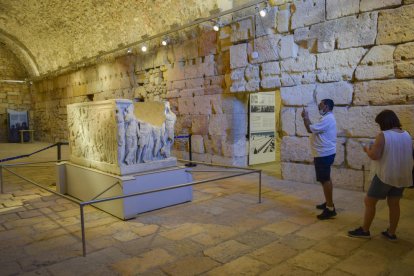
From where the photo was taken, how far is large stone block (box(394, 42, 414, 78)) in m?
4.41

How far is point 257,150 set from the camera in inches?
301

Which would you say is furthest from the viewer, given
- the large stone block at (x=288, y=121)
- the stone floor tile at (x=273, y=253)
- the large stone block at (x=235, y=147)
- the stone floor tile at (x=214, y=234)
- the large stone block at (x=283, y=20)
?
the large stone block at (x=235, y=147)

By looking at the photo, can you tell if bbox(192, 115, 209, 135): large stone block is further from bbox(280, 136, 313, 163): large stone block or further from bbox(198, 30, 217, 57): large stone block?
bbox(280, 136, 313, 163): large stone block

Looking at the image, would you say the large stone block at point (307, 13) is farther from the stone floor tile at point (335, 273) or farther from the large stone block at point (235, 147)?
the stone floor tile at point (335, 273)

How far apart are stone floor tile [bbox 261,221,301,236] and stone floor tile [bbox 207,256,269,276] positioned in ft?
2.45

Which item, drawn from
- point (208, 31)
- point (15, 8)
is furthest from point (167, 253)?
point (15, 8)

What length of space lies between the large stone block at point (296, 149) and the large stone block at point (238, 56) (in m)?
1.91

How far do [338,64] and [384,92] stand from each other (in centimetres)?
87

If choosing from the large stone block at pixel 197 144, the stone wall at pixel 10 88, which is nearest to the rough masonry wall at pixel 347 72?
the large stone block at pixel 197 144

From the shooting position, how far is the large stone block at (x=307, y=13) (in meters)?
5.30

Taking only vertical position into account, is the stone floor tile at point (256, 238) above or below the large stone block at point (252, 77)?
below

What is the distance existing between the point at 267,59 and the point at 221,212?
3.48 m

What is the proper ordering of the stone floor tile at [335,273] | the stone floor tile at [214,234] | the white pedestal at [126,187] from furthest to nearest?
the white pedestal at [126,187]
the stone floor tile at [214,234]
the stone floor tile at [335,273]

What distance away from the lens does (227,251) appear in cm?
287
